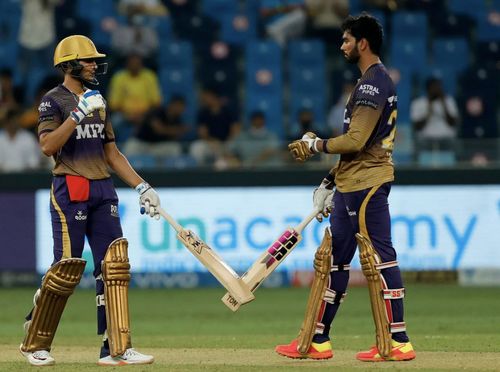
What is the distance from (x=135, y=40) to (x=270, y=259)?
10.7 meters

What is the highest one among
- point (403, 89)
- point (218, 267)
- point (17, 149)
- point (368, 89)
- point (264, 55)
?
point (264, 55)

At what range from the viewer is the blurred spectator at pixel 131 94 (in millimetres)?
17906

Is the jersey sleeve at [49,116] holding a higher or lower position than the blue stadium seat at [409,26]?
lower

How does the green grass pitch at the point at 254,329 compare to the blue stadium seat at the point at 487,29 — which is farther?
the blue stadium seat at the point at 487,29

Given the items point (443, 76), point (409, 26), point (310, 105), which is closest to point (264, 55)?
point (310, 105)

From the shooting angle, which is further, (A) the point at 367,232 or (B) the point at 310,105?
(B) the point at 310,105

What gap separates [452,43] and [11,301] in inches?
315

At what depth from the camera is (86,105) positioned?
8219mm

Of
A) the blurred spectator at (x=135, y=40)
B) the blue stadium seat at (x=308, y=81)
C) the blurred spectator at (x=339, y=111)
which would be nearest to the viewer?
the blurred spectator at (x=339, y=111)

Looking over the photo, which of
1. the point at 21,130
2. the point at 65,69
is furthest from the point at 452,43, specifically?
the point at 65,69

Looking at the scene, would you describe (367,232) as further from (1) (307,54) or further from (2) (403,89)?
(1) (307,54)

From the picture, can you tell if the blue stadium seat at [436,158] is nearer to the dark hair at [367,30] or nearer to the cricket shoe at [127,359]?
the dark hair at [367,30]

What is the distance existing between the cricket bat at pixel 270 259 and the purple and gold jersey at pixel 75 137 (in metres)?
1.25

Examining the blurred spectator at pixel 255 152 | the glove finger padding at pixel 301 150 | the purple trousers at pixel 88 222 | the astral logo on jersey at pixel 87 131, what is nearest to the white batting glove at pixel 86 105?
the astral logo on jersey at pixel 87 131
